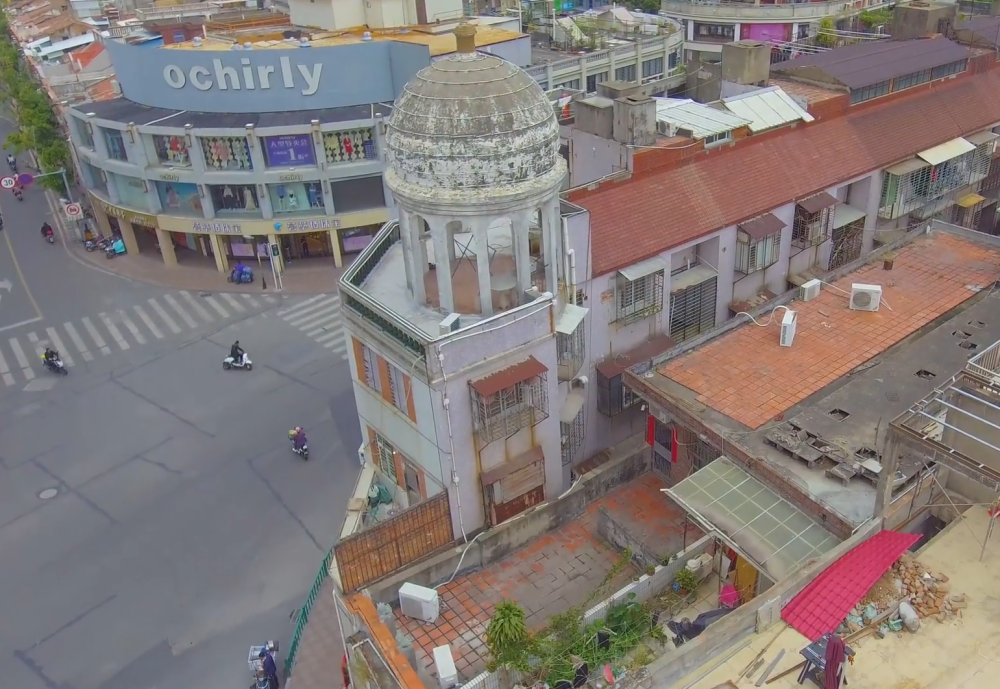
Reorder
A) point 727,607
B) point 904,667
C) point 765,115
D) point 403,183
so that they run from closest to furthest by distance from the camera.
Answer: point 904,667
point 727,607
point 403,183
point 765,115

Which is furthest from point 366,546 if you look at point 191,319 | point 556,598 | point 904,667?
point 191,319

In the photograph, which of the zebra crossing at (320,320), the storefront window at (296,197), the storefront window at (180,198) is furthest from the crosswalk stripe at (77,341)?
the storefront window at (296,197)

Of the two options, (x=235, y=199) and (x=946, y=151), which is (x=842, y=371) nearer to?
(x=946, y=151)

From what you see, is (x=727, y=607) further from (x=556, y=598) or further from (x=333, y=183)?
(x=333, y=183)

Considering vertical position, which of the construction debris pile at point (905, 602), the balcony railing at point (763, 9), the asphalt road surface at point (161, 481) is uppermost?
the balcony railing at point (763, 9)

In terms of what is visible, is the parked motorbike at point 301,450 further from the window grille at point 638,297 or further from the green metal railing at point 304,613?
the window grille at point 638,297

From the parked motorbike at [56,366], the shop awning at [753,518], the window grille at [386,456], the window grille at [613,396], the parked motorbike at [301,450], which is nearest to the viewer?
the shop awning at [753,518]

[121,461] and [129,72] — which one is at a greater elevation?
[129,72]
